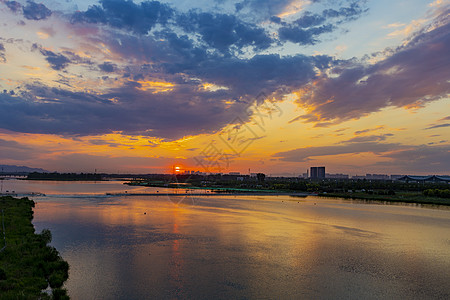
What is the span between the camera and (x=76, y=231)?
28.8 m

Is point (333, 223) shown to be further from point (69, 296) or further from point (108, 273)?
point (69, 296)

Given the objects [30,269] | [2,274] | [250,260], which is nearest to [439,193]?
[250,260]

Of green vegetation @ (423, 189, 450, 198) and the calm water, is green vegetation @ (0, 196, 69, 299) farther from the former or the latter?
green vegetation @ (423, 189, 450, 198)

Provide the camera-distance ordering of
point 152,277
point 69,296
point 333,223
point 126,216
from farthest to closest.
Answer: point 126,216 → point 333,223 → point 152,277 → point 69,296

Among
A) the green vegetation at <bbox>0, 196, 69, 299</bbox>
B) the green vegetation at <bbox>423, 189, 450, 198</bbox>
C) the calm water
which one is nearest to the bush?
the green vegetation at <bbox>0, 196, 69, 299</bbox>

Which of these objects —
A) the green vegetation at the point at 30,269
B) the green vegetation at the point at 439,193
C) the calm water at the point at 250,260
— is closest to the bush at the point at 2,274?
the green vegetation at the point at 30,269

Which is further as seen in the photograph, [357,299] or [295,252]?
[295,252]

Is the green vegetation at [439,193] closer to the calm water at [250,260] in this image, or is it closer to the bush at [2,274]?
the calm water at [250,260]

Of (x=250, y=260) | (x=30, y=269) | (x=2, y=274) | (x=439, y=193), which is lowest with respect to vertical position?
(x=250, y=260)

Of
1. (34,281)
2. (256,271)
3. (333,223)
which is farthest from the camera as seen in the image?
(333,223)

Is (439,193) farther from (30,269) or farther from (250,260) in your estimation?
(30,269)

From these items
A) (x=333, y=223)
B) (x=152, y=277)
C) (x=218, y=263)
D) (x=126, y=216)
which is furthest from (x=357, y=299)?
(x=126, y=216)

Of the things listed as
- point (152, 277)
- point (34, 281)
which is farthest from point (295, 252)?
point (34, 281)

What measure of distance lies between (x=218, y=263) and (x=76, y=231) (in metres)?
17.0
